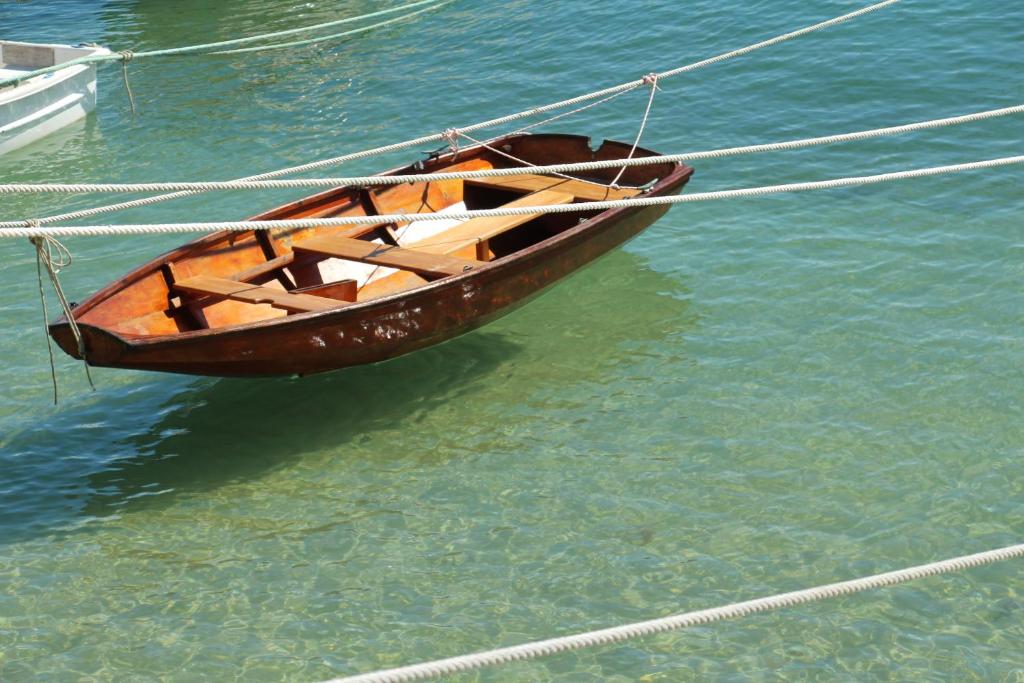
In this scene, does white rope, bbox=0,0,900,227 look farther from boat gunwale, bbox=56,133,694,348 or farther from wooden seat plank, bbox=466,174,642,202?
wooden seat plank, bbox=466,174,642,202

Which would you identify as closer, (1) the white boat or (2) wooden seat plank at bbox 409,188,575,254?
Result: (2) wooden seat plank at bbox 409,188,575,254

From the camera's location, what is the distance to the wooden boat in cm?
730

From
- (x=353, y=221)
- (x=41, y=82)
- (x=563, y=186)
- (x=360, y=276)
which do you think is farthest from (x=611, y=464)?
(x=41, y=82)

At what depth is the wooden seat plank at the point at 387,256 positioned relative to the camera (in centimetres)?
812

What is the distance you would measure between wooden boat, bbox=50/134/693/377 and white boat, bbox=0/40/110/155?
661cm

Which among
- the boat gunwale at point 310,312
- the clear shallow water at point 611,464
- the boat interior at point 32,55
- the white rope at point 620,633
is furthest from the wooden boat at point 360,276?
the boat interior at point 32,55

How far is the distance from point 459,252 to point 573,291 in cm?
115

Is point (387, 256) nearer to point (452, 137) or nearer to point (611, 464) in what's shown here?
point (452, 137)

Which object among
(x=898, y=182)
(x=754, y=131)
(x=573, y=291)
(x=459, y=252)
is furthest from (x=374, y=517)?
(x=754, y=131)

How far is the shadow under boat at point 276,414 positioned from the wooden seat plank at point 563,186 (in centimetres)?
87

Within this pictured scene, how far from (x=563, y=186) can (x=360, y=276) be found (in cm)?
187

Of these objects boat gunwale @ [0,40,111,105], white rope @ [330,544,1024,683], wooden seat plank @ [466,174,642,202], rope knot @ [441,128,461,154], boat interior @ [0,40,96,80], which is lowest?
white rope @ [330,544,1024,683]

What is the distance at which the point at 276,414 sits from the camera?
8352mm

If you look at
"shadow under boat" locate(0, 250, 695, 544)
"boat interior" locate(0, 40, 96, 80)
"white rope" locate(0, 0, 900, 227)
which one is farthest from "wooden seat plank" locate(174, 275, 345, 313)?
"boat interior" locate(0, 40, 96, 80)
